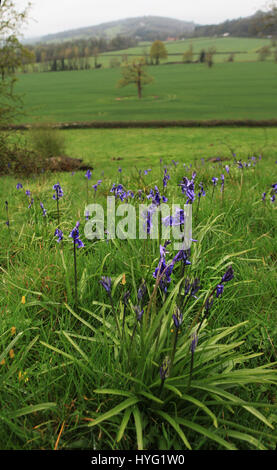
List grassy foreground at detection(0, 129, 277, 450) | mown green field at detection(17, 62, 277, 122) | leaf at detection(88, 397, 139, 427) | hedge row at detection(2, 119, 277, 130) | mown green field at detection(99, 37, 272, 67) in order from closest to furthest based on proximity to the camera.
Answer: leaf at detection(88, 397, 139, 427) → grassy foreground at detection(0, 129, 277, 450) → hedge row at detection(2, 119, 277, 130) → mown green field at detection(17, 62, 277, 122) → mown green field at detection(99, 37, 272, 67)

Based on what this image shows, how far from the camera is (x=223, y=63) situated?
3642 inches

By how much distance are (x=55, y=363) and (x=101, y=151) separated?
2446 centimetres

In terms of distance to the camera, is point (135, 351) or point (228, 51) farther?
point (228, 51)

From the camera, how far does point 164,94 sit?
208ft

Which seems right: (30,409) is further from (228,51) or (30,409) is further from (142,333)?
(228,51)

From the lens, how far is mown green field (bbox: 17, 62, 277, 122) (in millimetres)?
47219

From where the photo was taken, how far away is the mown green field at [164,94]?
4722 centimetres

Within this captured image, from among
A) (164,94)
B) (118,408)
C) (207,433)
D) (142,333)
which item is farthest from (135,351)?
(164,94)

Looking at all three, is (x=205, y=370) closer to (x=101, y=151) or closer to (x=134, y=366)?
(x=134, y=366)

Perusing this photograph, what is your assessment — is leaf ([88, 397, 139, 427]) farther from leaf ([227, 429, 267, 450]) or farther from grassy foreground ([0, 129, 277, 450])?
leaf ([227, 429, 267, 450])

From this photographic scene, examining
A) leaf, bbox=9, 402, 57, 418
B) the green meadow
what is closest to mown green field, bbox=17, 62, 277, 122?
the green meadow

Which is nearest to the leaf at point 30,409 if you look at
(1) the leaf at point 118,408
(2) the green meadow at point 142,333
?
(2) the green meadow at point 142,333

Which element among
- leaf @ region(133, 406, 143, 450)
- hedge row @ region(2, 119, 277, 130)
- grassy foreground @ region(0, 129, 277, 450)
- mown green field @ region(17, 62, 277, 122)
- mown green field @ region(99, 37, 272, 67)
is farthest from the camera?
mown green field @ region(99, 37, 272, 67)
